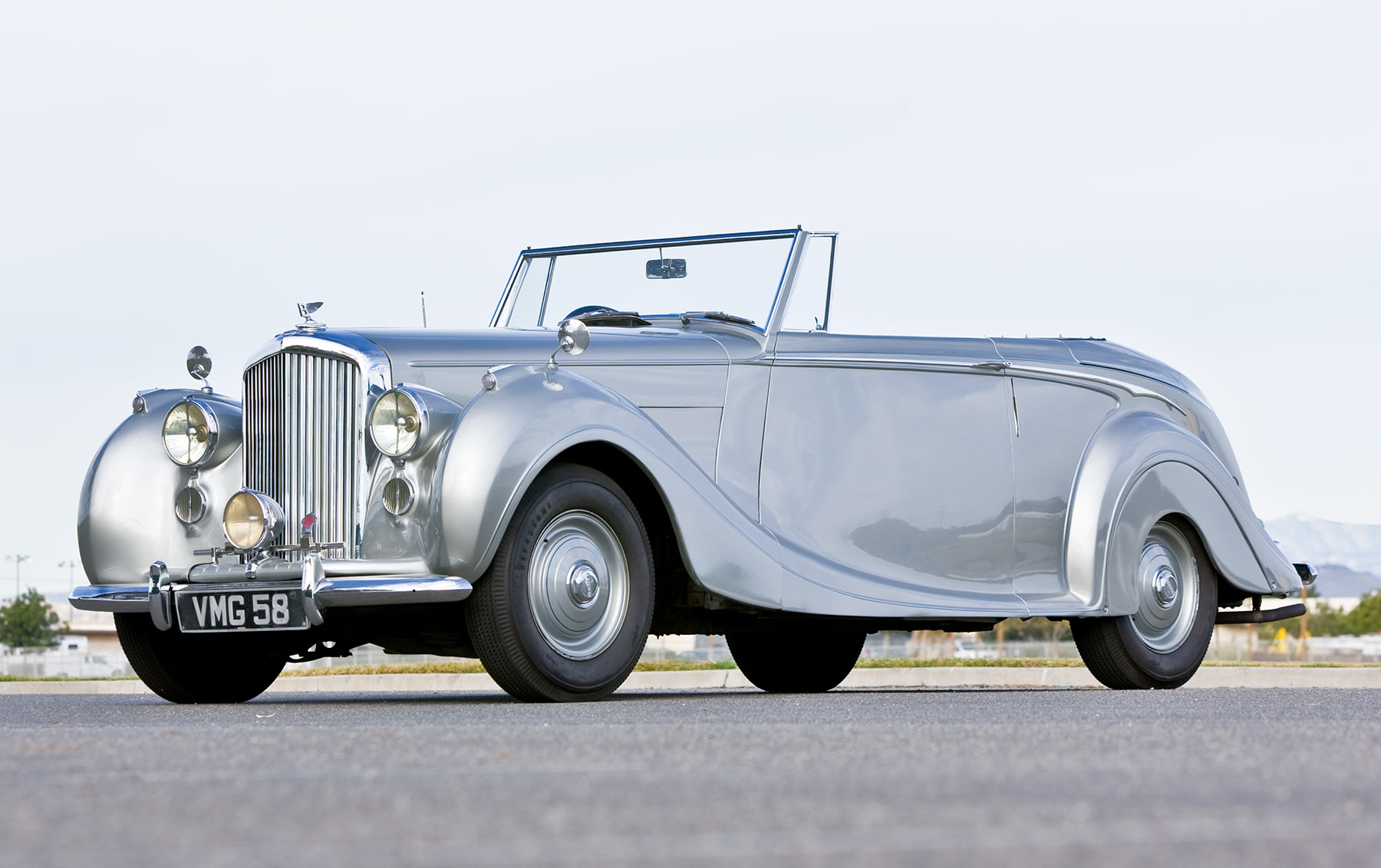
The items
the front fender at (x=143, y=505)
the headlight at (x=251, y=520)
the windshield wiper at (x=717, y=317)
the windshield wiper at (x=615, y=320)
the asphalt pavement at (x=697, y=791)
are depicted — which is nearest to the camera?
the asphalt pavement at (x=697, y=791)

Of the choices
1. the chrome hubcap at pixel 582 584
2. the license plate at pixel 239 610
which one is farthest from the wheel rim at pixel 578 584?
the license plate at pixel 239 610

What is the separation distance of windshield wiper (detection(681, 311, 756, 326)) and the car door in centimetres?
28

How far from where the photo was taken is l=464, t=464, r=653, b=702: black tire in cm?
635

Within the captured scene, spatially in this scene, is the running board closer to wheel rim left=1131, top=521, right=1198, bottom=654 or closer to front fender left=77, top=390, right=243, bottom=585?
wheel rim left=1131, top=521, right=1198, bottom=654

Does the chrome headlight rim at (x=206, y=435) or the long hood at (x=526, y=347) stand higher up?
the long hood at (x=526, y=347)

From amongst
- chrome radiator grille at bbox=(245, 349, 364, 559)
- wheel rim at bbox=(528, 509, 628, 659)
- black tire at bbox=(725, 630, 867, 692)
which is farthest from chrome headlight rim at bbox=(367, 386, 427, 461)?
black tire at bbox=(725, 630, 867, 692)

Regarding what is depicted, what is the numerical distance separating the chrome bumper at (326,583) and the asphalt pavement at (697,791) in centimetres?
57

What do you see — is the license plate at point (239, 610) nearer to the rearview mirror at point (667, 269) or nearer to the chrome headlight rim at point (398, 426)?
the chrome headlight rim at point (398, 426)

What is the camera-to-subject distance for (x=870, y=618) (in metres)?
7.85

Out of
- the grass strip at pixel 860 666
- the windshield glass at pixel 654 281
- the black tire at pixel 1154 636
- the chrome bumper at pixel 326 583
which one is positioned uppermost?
the windshield glass at pixel 654 281

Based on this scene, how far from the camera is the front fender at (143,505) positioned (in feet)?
23.5

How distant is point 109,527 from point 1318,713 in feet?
15.5

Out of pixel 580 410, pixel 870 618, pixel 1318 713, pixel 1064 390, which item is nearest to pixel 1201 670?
pixel 1064 390

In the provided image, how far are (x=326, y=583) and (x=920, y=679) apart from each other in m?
7.43
